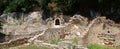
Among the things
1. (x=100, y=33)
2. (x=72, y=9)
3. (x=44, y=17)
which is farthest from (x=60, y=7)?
(x=100, y=33)

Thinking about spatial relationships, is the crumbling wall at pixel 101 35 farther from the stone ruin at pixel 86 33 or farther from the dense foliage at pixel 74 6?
the dense foliage at pixel 74 6

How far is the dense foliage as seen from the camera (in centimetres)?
3744

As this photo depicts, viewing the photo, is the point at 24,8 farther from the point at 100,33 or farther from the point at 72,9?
the point at 100,33

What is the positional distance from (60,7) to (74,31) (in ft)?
55.3

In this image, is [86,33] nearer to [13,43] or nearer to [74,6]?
[13,43]

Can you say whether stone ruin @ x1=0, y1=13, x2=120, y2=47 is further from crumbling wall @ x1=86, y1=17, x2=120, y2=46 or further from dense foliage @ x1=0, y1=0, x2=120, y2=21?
dense foliage @ x1=0, y1=0, x2=120, y2=21

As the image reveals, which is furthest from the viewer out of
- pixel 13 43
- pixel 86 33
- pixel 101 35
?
pixel 101 35

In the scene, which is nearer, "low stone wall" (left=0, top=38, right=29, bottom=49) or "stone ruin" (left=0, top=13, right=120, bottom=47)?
"low stone wall" (left=0, top=38, right=29, bottom=49)

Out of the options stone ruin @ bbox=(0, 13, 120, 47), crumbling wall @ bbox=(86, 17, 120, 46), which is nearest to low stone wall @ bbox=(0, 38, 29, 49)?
stone ruin @ bbox=(0, 13, 120, 47)

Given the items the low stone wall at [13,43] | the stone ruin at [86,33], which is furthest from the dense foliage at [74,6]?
the low stone wall at [13,43]

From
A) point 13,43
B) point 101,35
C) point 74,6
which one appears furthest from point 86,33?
point 74,6

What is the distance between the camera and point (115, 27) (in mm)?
26125

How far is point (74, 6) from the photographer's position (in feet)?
135

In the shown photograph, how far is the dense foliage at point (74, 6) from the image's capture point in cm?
3744
